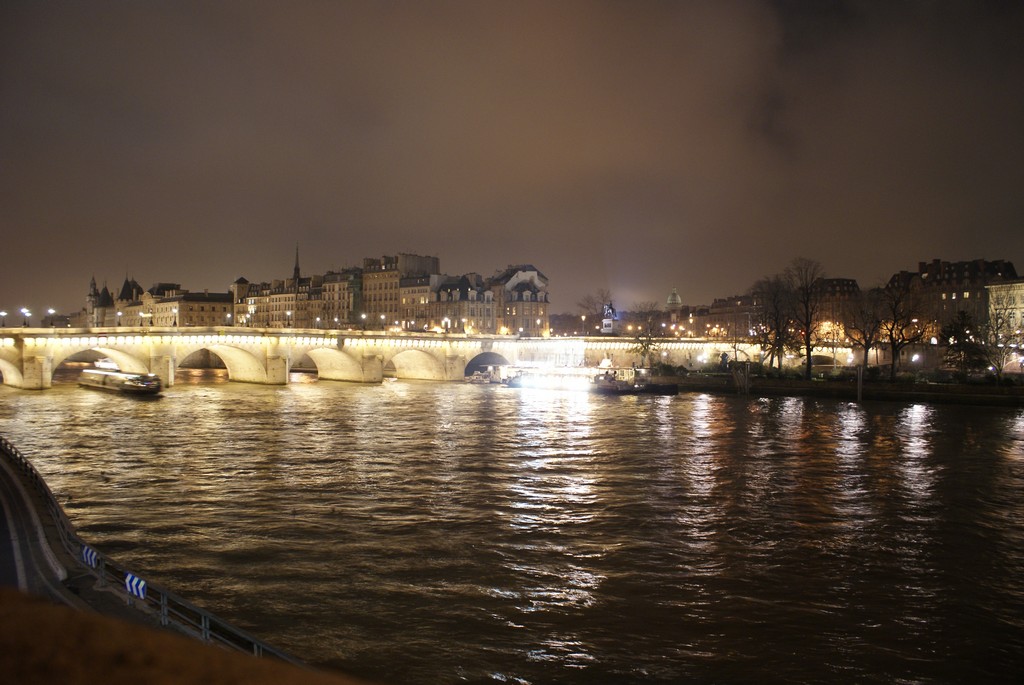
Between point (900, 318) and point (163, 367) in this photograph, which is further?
point (900, 318)

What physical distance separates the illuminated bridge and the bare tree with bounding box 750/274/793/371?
1341 centimetres

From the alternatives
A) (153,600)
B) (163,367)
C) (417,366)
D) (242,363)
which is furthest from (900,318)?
(153,600)

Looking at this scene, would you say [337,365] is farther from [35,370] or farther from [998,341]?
[998,341]

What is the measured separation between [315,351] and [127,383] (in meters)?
23.5

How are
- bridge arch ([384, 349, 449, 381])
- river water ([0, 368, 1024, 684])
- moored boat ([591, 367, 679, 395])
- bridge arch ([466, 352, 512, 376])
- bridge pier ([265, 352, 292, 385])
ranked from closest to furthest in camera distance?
river water ([0, 368, 1024, 684]) < moored boat ([591, 367, 679, 395]) < bridge pier ([265, 352, 292, 385]) < bridge arch ([384, 349, 449, 381]) < bridge arch ([466, 352, 512, 376])

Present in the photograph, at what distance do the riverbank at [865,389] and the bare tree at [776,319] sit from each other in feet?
17.3

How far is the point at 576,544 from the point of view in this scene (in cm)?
1752

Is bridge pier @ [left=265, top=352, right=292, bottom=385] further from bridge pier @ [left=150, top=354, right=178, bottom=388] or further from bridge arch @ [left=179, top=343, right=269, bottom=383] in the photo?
bridge pier @ [left=150, top=354, right=178, bottom=388]

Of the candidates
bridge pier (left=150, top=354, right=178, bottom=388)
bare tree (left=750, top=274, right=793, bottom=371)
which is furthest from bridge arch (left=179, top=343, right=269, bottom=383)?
bare tree (left=750, top=274, right=793, bottom=371)

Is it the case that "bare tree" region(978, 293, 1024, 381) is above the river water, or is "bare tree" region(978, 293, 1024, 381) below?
above

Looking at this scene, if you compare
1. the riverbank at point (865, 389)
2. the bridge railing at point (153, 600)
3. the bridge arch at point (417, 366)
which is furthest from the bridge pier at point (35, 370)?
the bridge railing at point (153, 600)

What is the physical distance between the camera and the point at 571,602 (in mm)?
13852

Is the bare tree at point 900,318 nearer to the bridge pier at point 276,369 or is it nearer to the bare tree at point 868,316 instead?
the bare tree at point 868,316

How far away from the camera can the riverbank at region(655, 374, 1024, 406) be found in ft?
177
